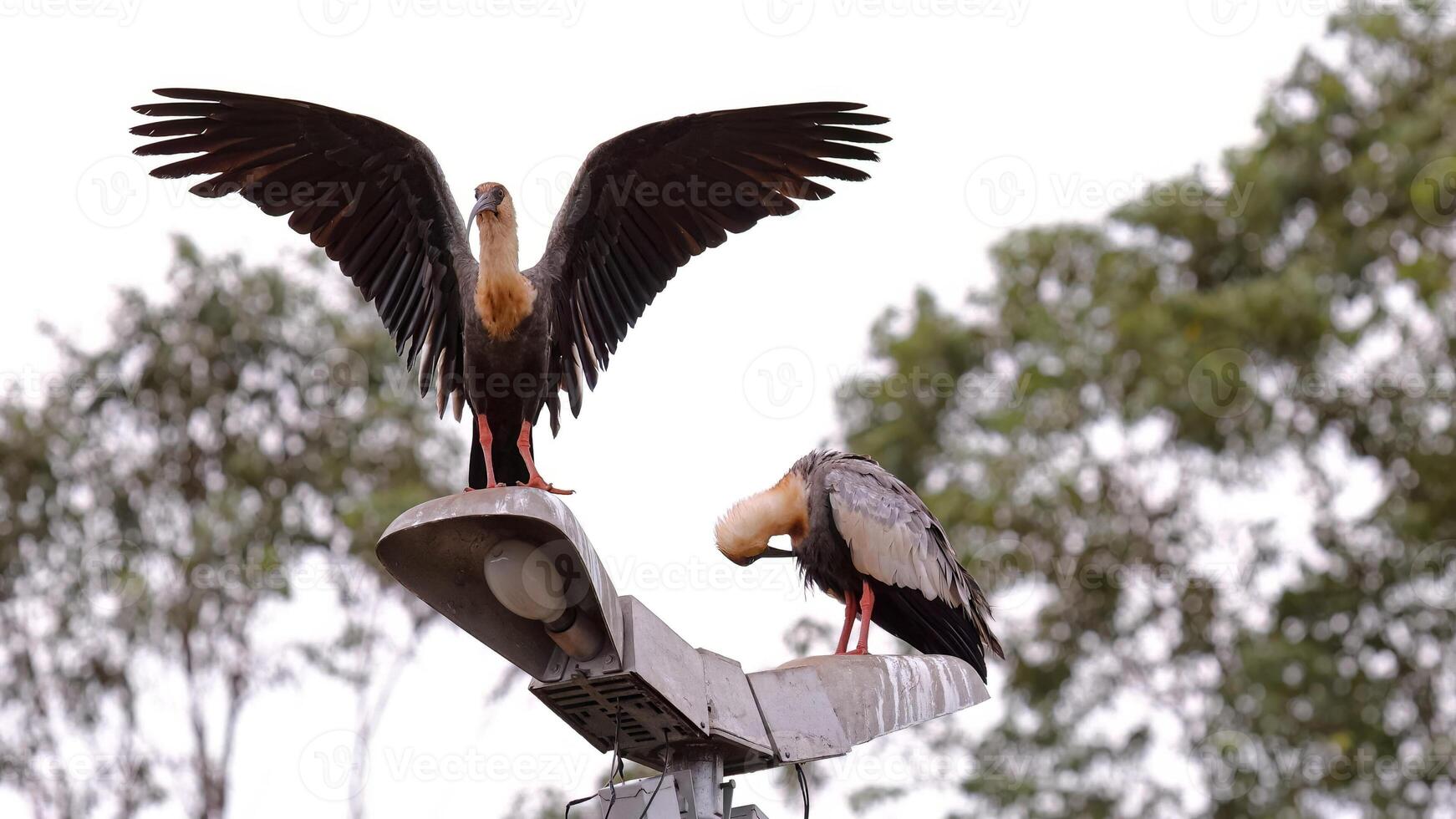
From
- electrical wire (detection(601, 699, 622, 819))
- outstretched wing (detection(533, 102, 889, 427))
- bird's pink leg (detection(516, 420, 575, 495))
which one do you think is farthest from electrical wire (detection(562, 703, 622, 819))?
outstretched wing (detection(533, 102, 889, 427))

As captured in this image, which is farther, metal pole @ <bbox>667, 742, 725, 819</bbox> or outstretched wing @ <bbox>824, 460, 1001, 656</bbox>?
outstretched wing @ <bbox>824, 460, 1001, 656</bbox>

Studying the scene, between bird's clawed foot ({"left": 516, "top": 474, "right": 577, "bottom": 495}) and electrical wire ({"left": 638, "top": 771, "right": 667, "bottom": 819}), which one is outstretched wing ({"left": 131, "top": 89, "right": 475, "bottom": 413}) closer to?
bird's clawed foot ({"left": 516, "top": 474, "right": 577, "bottom": 495})

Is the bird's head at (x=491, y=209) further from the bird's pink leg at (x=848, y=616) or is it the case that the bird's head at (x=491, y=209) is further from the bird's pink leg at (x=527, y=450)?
the bird's pink leg at (x=848, y=616)

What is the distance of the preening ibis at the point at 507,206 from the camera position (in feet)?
22.4

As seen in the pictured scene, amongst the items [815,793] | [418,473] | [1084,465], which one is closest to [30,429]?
[418,473]

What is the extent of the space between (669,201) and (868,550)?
179 centimetres

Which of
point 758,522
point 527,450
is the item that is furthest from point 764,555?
point 527,450

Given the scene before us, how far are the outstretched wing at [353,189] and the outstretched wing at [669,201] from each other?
20.6 inches

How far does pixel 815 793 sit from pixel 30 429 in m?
9.07

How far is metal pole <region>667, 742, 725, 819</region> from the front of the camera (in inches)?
183

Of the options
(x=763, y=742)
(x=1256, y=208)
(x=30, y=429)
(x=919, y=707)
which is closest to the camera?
(x=763, y=742)

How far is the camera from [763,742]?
15.8ft

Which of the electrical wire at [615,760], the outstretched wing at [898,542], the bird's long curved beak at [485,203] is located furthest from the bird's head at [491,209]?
the electrical wire at [615,760]

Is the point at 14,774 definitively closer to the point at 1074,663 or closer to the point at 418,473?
the point at 418,473
